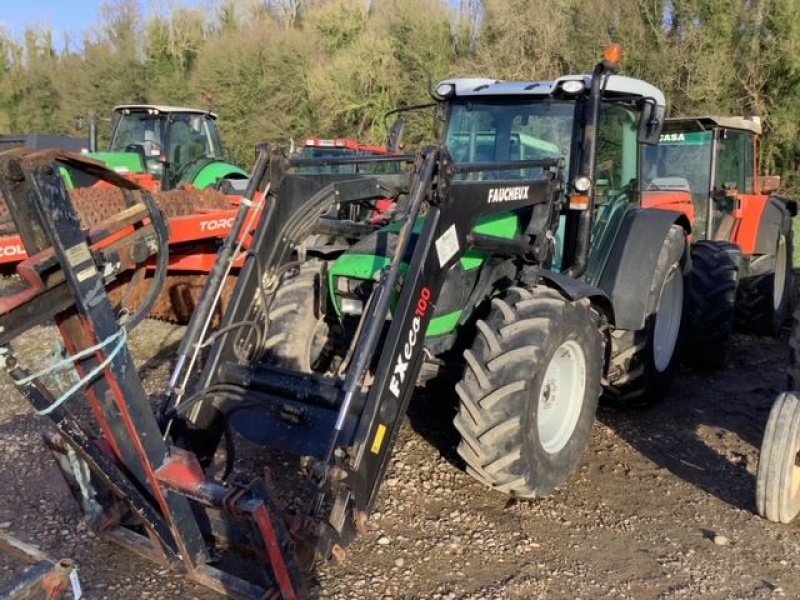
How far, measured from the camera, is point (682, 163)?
282 inches

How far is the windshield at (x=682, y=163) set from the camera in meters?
7.04

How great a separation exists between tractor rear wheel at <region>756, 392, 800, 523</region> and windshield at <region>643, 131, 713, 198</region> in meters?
3.75

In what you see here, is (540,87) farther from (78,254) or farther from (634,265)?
(78,254)

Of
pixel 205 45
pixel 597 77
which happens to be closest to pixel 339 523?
pixel 597 77

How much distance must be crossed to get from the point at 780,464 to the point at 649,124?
1977 mm

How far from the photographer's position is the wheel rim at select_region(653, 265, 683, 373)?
5285mm

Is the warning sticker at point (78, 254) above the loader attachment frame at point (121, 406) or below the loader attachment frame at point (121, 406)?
above

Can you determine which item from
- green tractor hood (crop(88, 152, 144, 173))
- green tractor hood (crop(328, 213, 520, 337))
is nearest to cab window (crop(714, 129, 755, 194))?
green tractor hood (crop(328, 213, 520, 337))

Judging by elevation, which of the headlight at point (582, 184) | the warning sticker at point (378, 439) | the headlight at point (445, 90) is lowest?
the warning sticker at point (378, 439)

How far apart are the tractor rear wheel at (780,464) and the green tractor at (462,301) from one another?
2.80 ft

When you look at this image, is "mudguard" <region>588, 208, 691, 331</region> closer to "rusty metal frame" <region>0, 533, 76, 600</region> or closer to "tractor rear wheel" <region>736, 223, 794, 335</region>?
"tractor rear wheel" <region>736, 223, 794, 335</region>

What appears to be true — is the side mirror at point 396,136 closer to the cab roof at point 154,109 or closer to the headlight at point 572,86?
the headlight at point 572,86

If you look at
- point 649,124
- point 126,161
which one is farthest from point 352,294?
point 126,161

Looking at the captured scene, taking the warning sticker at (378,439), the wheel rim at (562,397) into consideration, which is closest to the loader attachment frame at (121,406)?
the warning sticker at (378,439)
